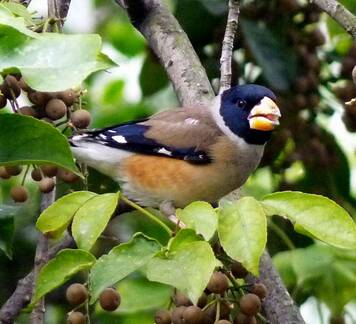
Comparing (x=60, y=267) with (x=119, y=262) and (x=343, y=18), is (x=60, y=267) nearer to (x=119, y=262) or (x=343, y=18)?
(x=119, y=262)

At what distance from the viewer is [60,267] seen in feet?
6.36

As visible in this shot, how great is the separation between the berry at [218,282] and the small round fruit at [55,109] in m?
0.48

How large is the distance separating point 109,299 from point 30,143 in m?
0.38

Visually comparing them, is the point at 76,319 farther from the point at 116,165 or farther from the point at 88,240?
the point at 116,165

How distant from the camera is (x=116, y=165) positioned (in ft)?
9.71

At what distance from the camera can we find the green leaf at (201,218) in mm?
1876

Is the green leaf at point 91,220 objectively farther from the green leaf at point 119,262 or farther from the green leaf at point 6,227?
the green leaf at point 6,227

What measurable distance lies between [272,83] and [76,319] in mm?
1290

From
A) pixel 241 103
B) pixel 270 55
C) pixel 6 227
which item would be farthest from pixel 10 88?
pixel 270 55

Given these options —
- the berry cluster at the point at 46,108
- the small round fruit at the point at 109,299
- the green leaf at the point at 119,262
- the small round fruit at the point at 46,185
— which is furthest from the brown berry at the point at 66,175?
the green leaf at the point at 119,262

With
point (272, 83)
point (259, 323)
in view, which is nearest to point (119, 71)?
point (272, 83)

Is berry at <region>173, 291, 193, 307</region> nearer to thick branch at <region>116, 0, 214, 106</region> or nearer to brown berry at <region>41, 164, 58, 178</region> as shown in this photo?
brown berry at <region>41, 164, 58, 178</region>

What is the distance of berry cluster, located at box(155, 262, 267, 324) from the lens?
2035 millimetres

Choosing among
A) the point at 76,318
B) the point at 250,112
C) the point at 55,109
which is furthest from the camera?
the point at 250,112
